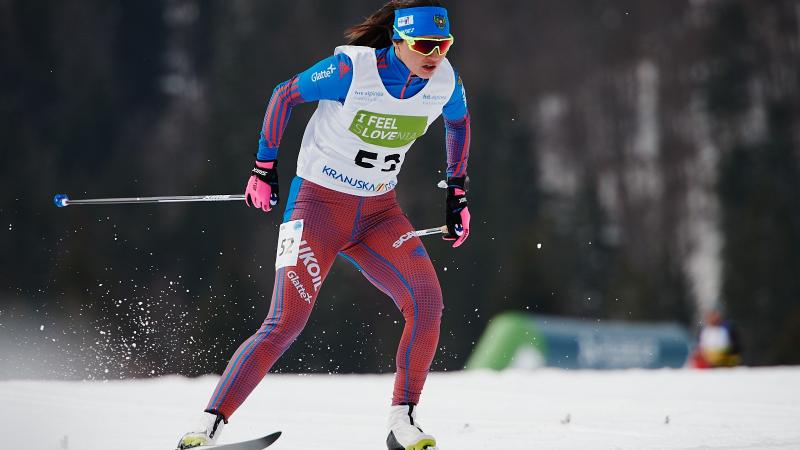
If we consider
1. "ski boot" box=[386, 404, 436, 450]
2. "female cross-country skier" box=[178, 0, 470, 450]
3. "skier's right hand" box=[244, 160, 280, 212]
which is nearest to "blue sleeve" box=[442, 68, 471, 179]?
"female cross-country skier" box=[178, 0, 470, 450]

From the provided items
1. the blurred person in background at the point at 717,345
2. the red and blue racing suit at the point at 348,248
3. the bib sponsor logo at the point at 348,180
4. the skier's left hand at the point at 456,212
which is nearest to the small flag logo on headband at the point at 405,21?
the red and blue racing suit at the point at 348,248

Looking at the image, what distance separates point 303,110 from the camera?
2014 inches

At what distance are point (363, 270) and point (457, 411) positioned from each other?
1.65 m

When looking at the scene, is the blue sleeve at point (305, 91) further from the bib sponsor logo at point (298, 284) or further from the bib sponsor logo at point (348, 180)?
the bib sponsor logo at point (298, 284)

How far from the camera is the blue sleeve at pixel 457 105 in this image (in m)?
4.41

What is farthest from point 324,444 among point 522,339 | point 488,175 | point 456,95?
point 488,175

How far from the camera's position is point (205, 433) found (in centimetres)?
372

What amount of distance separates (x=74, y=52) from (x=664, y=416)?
194ft

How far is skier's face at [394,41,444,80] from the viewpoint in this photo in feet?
13.4

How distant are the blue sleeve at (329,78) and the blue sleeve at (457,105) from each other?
1.61 feet

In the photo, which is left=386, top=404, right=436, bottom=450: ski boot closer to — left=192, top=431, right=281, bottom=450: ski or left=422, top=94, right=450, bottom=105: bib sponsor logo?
left=192, top=431, right=281, bottom=450: ski

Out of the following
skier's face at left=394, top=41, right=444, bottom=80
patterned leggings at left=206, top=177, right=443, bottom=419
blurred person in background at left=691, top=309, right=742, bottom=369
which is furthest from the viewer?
blurred person in background at left=691, top=309, right=742, bottom=369

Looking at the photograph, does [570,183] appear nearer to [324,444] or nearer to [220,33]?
[220,33]

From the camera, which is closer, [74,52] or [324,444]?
[324,444]
